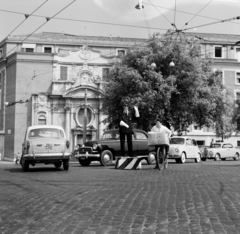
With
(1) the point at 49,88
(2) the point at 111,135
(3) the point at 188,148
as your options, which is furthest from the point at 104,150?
(1) the point at 49,88

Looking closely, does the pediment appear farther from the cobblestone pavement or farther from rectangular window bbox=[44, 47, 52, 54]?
the cobblestone pavement

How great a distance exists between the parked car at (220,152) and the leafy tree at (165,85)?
2.73 meters

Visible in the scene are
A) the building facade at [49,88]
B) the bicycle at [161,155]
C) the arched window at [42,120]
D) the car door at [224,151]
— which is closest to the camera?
the bicycle at [161,155]

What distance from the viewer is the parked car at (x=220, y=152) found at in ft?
126

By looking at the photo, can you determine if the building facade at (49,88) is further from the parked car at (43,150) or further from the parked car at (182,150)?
the parked car at (43,150)

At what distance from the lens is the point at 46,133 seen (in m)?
17.3

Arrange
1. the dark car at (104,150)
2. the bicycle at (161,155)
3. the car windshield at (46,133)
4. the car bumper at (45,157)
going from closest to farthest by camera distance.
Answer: the bicycle at (161,155)
the car bumper at (45,157)
the car windshield at (46,133)
the dark car at (104,150)

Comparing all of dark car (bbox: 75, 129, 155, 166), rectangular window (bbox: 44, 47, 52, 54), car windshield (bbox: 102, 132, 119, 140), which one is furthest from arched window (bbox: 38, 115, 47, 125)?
car windshield (bbox: 102, 132, 119, 140)

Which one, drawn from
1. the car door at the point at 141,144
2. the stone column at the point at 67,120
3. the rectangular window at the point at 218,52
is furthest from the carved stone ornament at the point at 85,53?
the car door at the point at 141,144

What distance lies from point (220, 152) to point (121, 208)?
33268 mm

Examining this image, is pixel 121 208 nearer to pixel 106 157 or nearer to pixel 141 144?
pixel 106 157

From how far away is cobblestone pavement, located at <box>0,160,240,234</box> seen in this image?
5.62m

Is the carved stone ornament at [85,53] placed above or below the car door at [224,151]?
above

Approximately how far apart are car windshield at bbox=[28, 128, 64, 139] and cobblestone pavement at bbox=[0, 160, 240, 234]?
656cm
